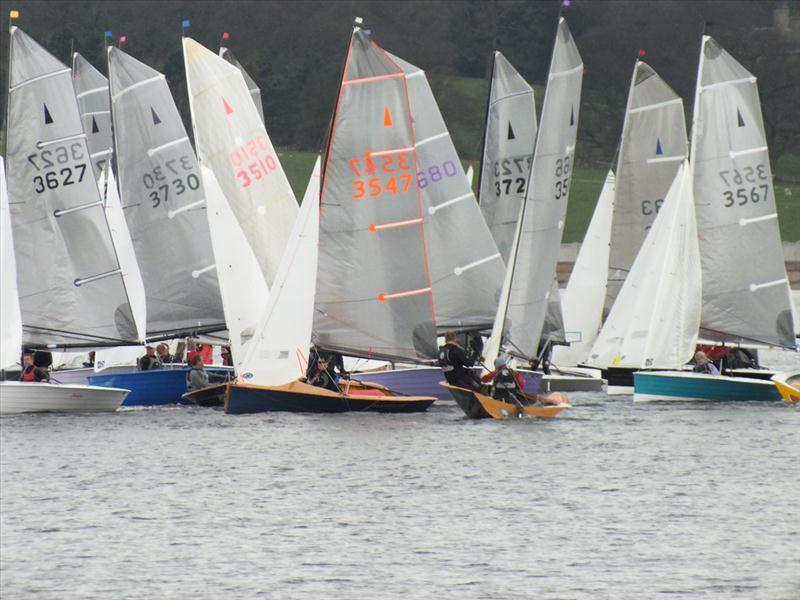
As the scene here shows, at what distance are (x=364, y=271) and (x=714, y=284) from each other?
828 centimetres

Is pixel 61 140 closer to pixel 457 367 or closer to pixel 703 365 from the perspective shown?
pixel 457 367

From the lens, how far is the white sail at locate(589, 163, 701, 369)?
40.3m

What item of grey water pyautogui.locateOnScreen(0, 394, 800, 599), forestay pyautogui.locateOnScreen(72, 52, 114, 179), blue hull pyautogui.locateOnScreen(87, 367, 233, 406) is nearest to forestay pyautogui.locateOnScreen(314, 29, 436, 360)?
grey water pyautogui.locateOnScreen(0, 394, 800, 599)

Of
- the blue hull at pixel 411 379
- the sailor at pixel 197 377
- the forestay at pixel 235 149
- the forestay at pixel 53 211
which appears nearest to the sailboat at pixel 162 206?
the forestay at pixel 235 149

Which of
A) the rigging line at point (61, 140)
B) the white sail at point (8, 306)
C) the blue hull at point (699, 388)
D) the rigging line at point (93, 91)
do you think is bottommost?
the blue hull at point (699, 388)

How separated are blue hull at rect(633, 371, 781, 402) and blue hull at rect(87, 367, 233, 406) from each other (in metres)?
8.83

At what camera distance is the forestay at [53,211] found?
3856cm

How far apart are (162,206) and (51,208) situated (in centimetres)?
407

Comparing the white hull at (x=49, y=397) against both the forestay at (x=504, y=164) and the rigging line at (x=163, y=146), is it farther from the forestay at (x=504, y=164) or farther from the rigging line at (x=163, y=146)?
the forestay at (x=504, y=164)

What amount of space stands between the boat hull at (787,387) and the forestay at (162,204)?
11.1 metres

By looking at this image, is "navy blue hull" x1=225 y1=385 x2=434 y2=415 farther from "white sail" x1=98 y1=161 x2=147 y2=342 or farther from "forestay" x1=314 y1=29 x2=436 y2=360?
"white sail" x1=98 y1=161 x2=147 y2=342

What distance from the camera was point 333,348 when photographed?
122 ft

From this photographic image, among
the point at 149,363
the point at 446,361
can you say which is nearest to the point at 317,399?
the point at 446,361

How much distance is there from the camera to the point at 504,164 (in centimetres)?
4606
